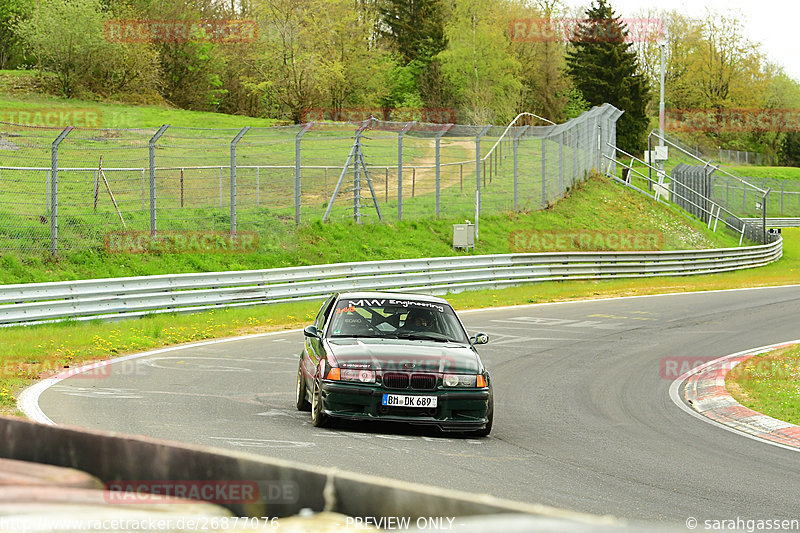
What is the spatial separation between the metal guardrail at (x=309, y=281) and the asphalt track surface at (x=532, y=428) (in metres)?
3.29

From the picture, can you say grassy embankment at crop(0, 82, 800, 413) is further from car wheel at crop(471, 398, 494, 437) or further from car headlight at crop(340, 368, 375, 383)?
car wheel at crop(471, 398, 494, 437)

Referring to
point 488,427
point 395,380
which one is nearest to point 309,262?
point 488,427

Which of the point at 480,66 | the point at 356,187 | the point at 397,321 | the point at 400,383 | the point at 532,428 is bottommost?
the point at 532,428

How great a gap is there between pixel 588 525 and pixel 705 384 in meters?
11.7

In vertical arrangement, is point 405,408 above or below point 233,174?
below

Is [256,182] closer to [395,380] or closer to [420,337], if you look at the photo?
[420,337]

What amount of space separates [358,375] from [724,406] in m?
5.41

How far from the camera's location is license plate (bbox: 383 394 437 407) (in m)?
Answer: 9.20

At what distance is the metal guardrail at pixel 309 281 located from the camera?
17594 mm

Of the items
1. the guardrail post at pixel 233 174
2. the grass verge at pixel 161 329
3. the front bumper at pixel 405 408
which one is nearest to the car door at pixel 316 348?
the front bumper at pixel 405 408

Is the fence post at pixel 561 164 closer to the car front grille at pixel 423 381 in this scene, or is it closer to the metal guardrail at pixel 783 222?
the car front grille at pixel 423 381

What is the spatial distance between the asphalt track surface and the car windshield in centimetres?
105

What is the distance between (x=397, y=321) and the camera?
10.7 metres

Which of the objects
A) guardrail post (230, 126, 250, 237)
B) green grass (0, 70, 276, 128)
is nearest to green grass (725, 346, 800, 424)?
guardrail post (230, 126, 250, 237)
